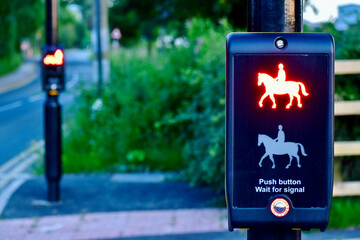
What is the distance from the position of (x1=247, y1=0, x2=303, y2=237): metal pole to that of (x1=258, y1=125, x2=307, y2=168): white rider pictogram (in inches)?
10.8

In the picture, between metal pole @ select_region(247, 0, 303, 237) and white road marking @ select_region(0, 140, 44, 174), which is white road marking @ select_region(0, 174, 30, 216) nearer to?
white road marking @ select_region(0, 140, 44, 174)

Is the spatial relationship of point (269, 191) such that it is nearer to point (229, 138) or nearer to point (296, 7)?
point (229, 138)

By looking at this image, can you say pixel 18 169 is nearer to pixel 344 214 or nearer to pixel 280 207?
pixel 344 214

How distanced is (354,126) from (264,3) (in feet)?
15.0

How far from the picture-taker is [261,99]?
6.85 ft

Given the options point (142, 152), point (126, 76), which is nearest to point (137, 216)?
point (142, 152)

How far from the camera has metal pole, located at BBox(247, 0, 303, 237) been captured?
2178 mm

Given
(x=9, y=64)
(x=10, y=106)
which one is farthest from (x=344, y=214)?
(x=9, y=64)

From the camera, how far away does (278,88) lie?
81.8 inches

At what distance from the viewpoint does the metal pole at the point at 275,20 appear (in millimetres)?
2178

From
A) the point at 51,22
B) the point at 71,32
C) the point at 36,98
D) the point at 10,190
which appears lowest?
the point at 36,98

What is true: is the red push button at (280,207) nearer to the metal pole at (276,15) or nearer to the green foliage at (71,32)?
the metal pole at (276,15)

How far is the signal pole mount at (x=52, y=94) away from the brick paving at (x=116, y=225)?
2.44ft

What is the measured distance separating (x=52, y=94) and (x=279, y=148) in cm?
540
